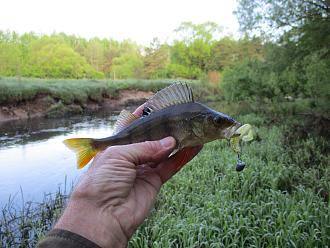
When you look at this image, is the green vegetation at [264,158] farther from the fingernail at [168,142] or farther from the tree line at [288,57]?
the fingernail at [168,142]

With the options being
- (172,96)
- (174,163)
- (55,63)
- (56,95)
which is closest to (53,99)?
(56,95)

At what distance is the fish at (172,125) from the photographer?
2279mm

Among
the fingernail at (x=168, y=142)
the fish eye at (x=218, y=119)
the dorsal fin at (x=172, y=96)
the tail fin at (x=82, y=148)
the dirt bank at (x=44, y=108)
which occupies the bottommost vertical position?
the dirt bank at (x=44, y=108)

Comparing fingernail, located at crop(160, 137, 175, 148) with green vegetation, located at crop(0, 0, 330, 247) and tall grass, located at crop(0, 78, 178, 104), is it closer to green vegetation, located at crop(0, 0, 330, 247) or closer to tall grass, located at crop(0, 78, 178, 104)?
green vegetation, located at crop(0, 0, 330, 247)

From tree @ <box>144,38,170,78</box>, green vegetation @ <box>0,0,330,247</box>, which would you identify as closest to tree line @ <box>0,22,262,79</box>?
tree @ <box>144,38,170,78</box>

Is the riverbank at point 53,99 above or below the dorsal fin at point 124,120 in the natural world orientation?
below

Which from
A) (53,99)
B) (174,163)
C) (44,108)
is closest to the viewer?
(174,163)

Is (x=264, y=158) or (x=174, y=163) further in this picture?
(x=264, y=158)

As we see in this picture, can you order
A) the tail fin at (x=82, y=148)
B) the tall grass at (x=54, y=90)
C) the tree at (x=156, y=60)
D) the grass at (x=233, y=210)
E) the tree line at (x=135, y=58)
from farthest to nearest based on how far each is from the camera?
the tree at (x=156, y=60) → the tree line at (x=135, y=58) → the tall grass at (x=54, y=90) → the grass at (x=233, y=210) → the tail fin at (x=82, y=148)

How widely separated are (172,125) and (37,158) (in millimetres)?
9464

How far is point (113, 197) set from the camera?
2367 mm

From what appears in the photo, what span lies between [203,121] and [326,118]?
9.83 m

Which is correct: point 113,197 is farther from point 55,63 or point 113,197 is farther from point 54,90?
point 55,63

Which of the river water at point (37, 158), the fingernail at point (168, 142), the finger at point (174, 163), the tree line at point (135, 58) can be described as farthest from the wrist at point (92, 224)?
the tree line at point (135, 58)
